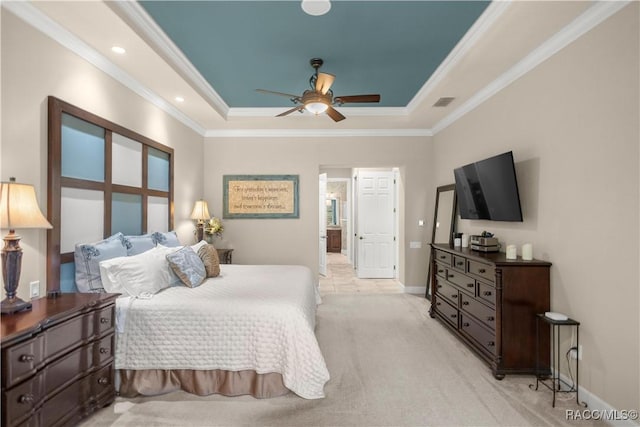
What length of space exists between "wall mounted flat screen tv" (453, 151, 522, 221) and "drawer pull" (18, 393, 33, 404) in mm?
3811

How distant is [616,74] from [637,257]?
123 cm

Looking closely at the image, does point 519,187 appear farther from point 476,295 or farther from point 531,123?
point 476,295

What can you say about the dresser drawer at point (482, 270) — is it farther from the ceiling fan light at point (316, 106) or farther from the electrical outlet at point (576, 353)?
the ceiling fan light at point (316, 106)

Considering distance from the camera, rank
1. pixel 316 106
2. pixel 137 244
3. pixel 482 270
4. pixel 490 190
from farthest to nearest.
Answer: pixel 490 190 → pixel 316 106 → pixel 137 244 → pixel 482 270

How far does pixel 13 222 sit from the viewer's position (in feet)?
5.93

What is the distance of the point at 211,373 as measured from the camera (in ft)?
8.30

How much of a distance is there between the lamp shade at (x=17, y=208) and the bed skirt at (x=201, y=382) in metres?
1.35

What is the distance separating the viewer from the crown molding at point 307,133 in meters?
5.60

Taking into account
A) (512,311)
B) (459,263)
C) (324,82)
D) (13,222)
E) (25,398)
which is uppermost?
(324,82)

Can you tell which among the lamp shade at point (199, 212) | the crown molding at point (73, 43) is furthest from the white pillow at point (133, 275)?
the lamp shade at point (199, 212)

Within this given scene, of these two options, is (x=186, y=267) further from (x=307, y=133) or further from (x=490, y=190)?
(x=307, y=133)

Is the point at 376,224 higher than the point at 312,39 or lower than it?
lower

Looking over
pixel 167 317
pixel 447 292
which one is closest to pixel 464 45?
pixel 447 292

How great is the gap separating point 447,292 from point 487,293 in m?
1.03
